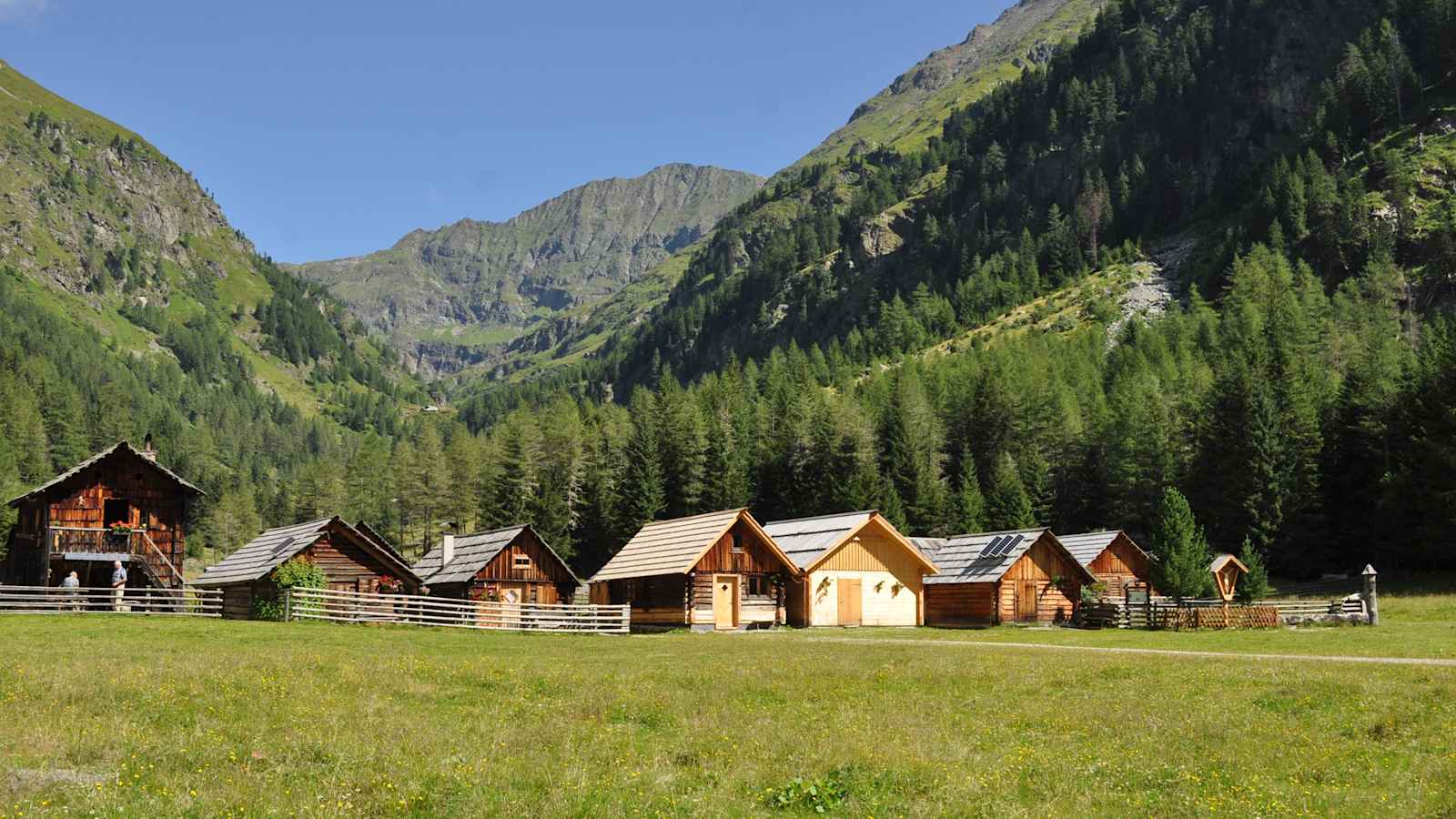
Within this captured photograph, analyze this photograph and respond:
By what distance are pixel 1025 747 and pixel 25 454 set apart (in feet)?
533

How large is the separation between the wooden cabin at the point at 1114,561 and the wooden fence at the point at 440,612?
105ft

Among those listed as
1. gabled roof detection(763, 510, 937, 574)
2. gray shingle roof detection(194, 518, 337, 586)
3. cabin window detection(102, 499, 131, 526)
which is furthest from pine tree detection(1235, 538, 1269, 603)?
cabin window detection(102, 499, 131, 526)

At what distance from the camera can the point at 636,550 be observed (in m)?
68.9

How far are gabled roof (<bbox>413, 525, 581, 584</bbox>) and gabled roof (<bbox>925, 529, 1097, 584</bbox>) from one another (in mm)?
23473

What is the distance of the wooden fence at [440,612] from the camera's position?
4844cm

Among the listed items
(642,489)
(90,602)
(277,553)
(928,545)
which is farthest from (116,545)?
(642,489)

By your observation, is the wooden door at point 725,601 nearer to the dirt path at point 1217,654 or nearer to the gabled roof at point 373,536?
the dirt path at point 1217,654

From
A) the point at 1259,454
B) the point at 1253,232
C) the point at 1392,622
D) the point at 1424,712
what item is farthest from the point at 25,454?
the point at 1253,232

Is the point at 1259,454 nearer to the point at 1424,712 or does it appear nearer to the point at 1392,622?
the point at 1392,622

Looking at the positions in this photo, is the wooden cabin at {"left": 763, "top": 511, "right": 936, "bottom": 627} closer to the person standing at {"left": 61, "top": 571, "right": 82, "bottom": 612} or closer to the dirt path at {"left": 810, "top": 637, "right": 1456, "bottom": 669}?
the dirt path at {"left": 810, "top": 637, "right": 1456, "bottom": 669}

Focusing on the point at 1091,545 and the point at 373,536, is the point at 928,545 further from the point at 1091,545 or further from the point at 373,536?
the point at 373,536

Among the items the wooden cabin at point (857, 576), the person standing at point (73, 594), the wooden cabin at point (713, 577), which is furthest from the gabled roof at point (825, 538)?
the person standing at point (73, 594)

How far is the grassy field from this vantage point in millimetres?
16453

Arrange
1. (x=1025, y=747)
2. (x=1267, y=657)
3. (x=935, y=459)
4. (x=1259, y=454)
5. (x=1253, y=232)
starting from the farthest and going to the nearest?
1. (x=1253, y=232)
2. (x=935, y=459)
3. (x=1259, y=454)
4. (x=1267, y=657)
5. (x=1025, y=747)
